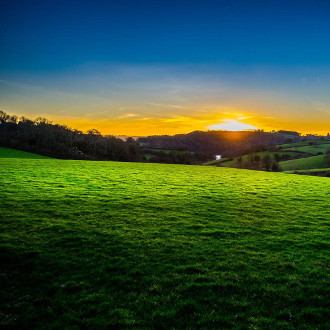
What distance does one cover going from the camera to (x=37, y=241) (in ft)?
38.8

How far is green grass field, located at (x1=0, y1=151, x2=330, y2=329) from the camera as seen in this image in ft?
24.1

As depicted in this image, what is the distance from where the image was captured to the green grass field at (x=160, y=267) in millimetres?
7352

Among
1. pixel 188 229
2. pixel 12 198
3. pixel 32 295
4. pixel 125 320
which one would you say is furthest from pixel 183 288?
pixel 12 198

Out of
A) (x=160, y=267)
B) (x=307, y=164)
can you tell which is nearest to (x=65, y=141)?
(x=307, y=164)

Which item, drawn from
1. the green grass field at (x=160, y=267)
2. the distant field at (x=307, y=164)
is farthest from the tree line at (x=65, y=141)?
the green grass field at (x=160, y=267)

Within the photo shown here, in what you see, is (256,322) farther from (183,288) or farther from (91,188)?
(91,188)

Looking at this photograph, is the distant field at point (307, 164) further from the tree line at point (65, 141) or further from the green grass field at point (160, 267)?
the green grass field at point (160, 267)

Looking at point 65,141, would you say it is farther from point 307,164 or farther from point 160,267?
point 160,267

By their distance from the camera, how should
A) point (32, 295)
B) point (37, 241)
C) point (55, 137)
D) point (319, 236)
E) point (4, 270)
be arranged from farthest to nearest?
point (55, 137) → point (319, 236) → point (37, 241) → point (4, 270) → point (32, 295)

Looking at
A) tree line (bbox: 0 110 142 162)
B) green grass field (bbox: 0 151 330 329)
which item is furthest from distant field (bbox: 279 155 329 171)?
green grass field (bbox: 0 151 330 329)

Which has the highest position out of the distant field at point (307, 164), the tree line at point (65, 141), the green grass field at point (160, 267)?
the tree line at point (65, 141)

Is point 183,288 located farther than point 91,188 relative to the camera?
No

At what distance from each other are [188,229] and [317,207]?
42.8 feet

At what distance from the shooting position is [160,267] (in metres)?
9.89
